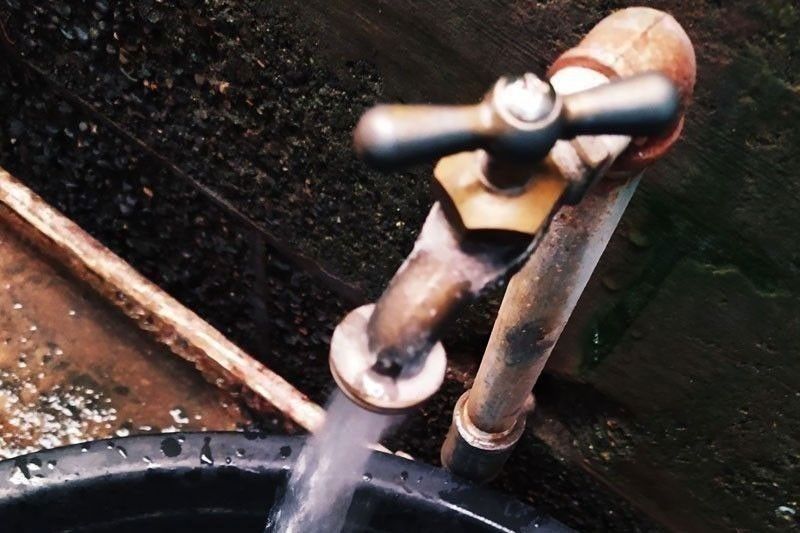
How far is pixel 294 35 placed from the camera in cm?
116

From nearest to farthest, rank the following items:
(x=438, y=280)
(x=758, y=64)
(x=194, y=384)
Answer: (x=438, y=280), (x=758, y=64), (x=194, y=384)

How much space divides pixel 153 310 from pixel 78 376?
183mm

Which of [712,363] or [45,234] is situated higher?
[712,363]

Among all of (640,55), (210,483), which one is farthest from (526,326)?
(210,483)

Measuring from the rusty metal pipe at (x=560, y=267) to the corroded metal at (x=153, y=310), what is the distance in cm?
43

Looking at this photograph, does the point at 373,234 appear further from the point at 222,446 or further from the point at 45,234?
the point at 45,234

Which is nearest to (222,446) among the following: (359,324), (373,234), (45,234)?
(373,234)

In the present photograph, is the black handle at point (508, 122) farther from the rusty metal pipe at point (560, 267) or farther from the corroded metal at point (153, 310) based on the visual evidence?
the corroded metal at point (153, 310)

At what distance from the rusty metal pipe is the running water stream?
0.50 ft

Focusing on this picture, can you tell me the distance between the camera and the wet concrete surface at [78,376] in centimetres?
156

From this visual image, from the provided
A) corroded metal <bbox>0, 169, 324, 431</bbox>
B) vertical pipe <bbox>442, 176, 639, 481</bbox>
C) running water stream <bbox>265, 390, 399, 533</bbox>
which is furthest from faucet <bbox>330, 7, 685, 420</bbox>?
corroded metal <bbox>0, 169, 324, 431</bbox>

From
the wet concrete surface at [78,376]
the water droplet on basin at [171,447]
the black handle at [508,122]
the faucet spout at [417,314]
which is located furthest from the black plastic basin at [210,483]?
the black handle at [508,122]

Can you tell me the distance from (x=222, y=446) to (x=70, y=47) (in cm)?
75

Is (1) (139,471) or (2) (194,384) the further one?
(2) (194,384)
